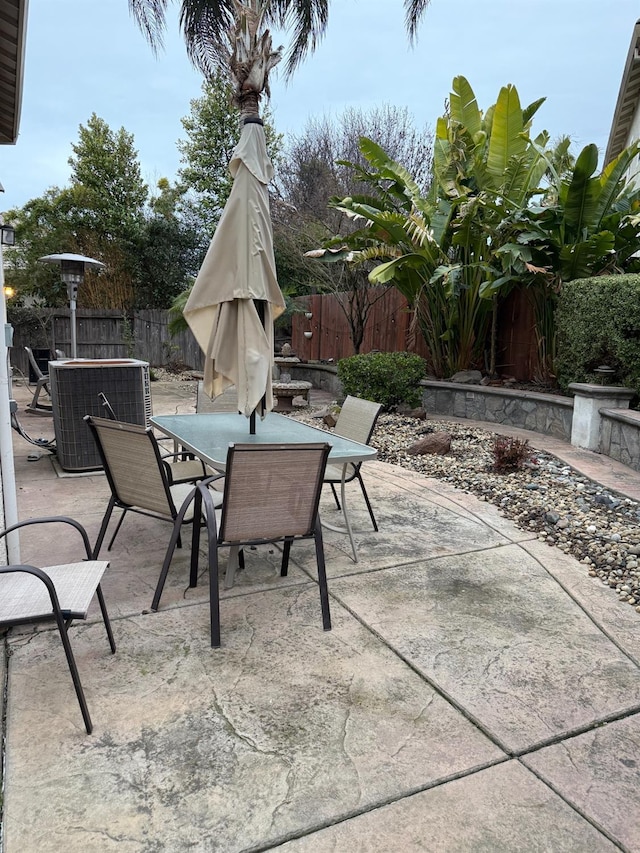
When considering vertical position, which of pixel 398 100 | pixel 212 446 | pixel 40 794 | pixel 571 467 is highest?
pixel 398 100

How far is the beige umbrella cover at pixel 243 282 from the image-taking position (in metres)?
3.31

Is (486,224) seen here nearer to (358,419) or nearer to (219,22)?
(358,419)

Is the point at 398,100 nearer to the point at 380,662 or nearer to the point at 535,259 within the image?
the point at 535,259

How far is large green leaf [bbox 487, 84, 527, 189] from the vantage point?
6973 mm

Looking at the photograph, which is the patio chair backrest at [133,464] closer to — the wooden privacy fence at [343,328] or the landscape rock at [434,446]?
the landscape rock at [434,446]

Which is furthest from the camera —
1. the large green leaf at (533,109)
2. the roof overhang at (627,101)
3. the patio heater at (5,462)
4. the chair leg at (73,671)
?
the roof overhang at (627,101)

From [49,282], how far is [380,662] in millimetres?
Answer: 17348

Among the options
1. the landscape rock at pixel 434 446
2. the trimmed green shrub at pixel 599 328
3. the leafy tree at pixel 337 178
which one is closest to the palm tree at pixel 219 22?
the leafy tree at pixel 337 178

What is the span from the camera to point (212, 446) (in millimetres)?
3373

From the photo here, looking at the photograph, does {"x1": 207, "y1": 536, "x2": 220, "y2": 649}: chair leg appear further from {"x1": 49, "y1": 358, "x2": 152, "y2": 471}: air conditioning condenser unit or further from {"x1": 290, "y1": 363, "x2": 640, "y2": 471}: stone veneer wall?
{"x1": 290, "y1": 363, "x2": 640, "y2": 471}: stone veneer wall

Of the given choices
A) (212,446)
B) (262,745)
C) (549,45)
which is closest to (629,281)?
(212,446)

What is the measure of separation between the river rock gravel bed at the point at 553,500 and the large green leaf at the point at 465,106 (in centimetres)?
439

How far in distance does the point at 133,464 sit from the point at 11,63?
9.15 feet

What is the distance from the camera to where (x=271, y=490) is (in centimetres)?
260
